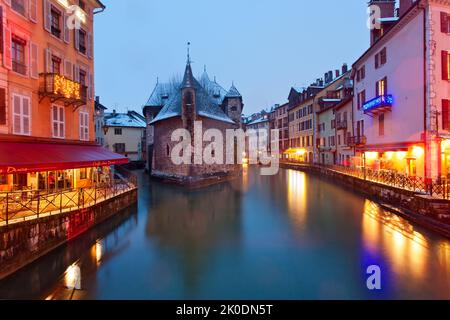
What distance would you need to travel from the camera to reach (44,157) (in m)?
11.9

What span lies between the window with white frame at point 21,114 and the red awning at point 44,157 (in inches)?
28.6

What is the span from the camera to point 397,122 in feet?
70.6

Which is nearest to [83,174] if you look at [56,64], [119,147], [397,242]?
[56,64]

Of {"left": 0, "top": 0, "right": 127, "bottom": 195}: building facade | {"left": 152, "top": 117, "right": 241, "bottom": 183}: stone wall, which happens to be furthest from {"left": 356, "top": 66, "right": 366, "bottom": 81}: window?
{"left": 0, "top": 0, "right": 127, "bottom": 195}: building facade

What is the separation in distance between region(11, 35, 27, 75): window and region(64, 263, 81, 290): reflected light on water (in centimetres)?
914

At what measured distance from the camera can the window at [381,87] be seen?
22814mm

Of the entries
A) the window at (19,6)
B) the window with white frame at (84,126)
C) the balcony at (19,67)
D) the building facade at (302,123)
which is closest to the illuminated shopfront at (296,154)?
the building facade at (302,123)

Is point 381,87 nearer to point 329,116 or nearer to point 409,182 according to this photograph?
point 409,182

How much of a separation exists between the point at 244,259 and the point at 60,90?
40.1 ft

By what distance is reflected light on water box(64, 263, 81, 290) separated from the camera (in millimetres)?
8385

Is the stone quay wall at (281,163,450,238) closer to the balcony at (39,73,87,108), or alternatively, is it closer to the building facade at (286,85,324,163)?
the balcony at (39,73,87,108)
